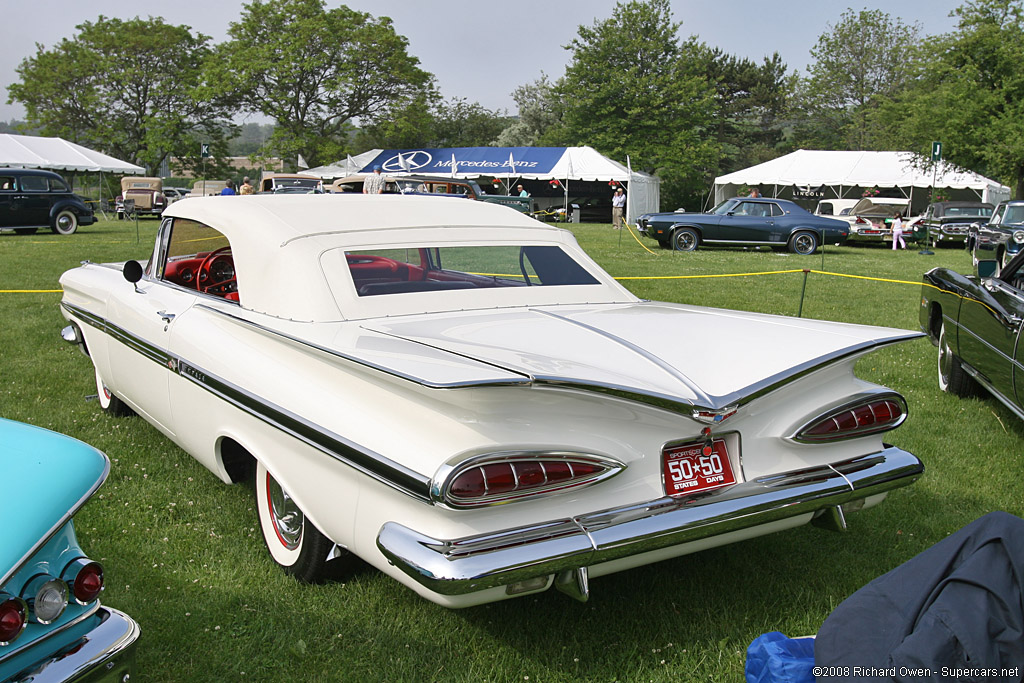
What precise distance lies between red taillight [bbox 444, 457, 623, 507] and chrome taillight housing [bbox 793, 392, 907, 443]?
85cm

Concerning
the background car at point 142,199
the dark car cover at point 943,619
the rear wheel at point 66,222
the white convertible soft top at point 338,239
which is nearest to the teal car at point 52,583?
the white convertible soft top at point 338,239

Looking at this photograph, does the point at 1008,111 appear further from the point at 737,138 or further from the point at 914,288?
the point at 737,138

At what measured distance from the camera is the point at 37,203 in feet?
Result: 69.4

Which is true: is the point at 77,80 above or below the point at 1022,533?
above

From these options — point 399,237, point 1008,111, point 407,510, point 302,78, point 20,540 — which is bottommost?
point 407,510

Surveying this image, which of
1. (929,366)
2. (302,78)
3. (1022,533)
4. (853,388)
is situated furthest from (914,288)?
(302,78)

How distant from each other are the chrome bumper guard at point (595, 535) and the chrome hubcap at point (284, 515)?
0.86m

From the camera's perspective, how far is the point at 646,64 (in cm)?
4881

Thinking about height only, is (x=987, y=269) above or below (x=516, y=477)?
above

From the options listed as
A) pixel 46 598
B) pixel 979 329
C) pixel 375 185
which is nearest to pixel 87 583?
pixel 46 598

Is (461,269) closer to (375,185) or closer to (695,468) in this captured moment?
(695,468)

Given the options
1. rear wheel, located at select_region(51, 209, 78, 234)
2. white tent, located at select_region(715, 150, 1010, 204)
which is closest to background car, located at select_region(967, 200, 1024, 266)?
white tent, located at select_region(715, 150, 1010, 204)

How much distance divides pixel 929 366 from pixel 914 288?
265 inches

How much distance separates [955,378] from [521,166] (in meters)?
31.4
